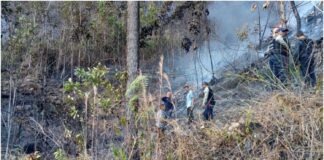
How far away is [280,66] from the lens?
311 inches

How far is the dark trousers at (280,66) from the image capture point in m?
7.52

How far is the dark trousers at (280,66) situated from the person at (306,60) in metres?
0.24

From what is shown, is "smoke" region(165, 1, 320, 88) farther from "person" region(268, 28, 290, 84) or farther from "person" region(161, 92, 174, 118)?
"person" region(161, 92, 174, 118)

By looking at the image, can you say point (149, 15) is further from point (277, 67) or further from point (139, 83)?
point (139, 83)

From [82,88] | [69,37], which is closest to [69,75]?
[69,37]

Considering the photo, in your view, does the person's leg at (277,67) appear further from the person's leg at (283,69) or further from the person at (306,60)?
the person at (306,60)

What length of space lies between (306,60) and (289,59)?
1.79 feet

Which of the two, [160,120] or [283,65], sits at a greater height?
[283,65]

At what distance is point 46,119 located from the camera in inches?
595

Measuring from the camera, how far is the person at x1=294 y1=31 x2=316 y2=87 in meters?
7.43

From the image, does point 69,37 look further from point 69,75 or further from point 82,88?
point 82,88

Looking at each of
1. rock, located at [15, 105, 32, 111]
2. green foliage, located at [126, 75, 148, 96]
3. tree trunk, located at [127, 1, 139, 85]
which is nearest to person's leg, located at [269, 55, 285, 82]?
green foliage, located at [126, 75, 148, 96]

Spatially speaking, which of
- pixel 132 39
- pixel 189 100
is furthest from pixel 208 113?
pixel 132 39

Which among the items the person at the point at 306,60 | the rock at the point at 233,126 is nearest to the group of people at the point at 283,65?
the person at the point at 306,60
